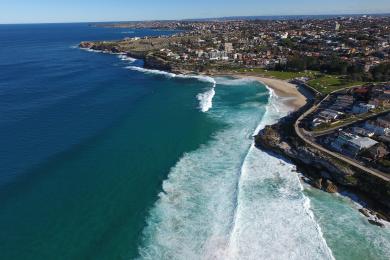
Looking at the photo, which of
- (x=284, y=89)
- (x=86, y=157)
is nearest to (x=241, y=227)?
(x=86, y=157)

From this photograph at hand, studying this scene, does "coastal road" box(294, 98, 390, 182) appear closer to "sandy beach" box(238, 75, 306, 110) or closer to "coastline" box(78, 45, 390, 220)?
"coastline" box(78, 45, 390, 220)

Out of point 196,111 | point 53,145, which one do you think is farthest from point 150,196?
point 196,111

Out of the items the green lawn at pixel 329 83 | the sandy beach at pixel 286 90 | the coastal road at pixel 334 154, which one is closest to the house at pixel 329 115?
the coastal road at pixel 334 154

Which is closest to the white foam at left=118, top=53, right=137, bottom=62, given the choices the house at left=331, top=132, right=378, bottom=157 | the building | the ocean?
the building

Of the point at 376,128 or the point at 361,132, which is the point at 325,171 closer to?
the point at 361,132

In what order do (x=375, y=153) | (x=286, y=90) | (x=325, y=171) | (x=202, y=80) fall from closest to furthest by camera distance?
(x=325, y=171), (x=375, y=153), (x=286, y=90), (x=202, y=80)

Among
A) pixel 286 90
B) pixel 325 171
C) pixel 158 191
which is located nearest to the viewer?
pixel 158 191

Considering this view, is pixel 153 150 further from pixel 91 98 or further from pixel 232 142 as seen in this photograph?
pixel 91 98
